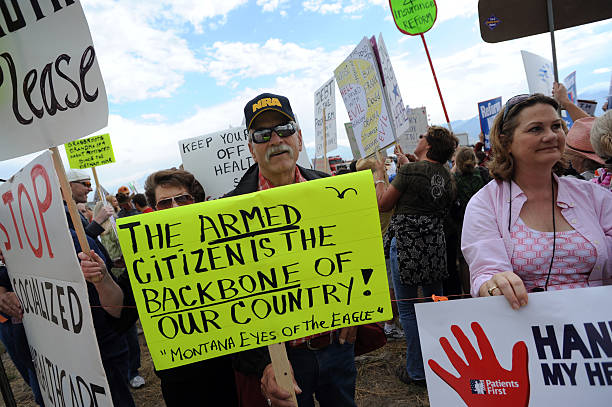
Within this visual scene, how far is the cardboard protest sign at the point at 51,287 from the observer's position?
128 cm

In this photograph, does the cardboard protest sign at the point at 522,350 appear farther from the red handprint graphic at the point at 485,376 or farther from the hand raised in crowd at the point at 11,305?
the hand raised in crowd at the point at 11,305

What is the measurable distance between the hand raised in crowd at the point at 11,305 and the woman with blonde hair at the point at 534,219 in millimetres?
2438

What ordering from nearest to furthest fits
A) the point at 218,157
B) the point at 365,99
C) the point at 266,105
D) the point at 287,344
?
the point at 287,344 → the point at 266,105 → the point at 365,99 → the point at 218,157

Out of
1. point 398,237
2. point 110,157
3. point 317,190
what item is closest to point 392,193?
point 398,237

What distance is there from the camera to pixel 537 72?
4.52 meters

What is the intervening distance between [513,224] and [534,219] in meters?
0.09

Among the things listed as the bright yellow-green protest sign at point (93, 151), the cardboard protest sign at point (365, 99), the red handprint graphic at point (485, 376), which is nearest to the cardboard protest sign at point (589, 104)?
the cardboard protest sign at point (365, 99)

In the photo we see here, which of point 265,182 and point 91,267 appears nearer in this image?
point 91,267

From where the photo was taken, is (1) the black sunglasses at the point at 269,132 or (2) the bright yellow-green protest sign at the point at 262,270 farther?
(1) the black sunglasses at the point at 269,132

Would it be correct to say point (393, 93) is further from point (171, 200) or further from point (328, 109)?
point (171, 200)

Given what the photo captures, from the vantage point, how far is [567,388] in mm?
1149

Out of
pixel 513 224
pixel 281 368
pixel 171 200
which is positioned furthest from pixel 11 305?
pixel 513 224

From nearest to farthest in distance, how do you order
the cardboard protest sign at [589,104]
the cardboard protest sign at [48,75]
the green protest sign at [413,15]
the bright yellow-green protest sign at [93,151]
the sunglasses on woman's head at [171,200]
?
the cardboard protest sign at [48,75], the sunglasses on woman's head at [171,200], the green protest sign at [413,15], the cardboard protest sign at [589,104], the bright yellow-green protest sign at [93,151]

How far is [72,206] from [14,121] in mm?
450
